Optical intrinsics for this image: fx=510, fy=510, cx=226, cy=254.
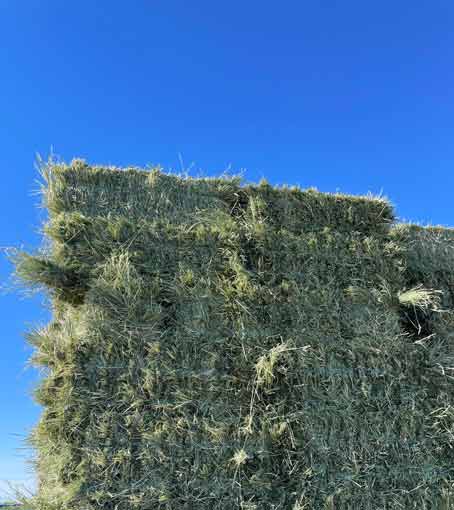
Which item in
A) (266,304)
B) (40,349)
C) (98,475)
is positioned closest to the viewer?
(98,475)

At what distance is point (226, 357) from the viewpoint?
344cm

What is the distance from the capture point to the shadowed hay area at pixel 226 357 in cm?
311

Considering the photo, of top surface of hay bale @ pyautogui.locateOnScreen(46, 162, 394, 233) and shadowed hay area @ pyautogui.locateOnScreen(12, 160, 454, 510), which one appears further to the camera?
top surface of hay bale @ pyautogui.locateOnScreen(46, 162, 394, 233)

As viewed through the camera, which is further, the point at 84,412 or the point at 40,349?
the point at 40,349

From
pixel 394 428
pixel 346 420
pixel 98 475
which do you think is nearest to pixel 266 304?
pixel 346 420

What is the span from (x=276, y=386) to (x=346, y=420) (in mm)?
522

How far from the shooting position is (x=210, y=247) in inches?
152

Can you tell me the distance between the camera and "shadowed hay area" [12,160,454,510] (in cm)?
311

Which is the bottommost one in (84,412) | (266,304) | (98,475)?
(98,475)

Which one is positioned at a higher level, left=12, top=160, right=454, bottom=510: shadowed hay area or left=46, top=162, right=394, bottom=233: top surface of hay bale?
→ left=46, top=162, right=394, bottom=233: top surface of hay bale

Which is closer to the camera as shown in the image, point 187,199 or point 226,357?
point 226,357

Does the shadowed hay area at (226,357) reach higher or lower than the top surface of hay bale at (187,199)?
lower

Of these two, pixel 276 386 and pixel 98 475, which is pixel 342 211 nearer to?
pixel 276 386

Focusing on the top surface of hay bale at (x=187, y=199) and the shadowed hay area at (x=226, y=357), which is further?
the top surface of hay bale at (x=187, y=199)
